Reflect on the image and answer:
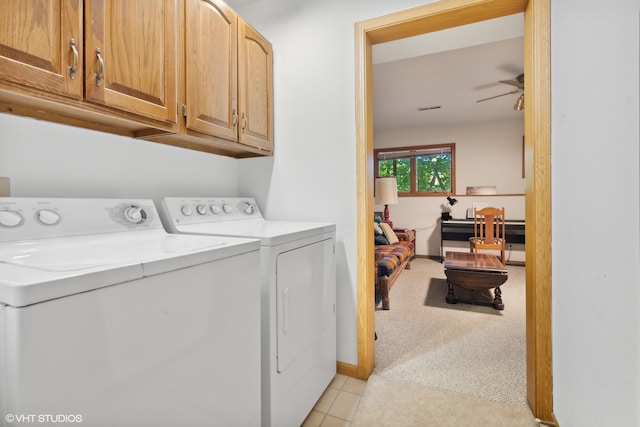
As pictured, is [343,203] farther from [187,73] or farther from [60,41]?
[60,41]

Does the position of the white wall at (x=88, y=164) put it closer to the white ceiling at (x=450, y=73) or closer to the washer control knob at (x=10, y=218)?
the washer control knob at (x=10, y=218)

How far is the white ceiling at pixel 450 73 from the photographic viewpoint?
197cm

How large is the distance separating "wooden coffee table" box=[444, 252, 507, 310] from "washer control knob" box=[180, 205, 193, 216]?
240cm

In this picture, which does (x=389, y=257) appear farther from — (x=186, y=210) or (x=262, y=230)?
(x=186, y=210)

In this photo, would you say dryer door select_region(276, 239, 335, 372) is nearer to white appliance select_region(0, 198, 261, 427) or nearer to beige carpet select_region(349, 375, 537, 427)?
white appliance select_region(0, 198, 261, 427)

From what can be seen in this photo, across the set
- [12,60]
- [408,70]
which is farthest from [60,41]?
[408,70]

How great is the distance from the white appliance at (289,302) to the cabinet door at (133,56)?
53cm

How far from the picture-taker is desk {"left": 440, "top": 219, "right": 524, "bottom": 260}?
4.75 m

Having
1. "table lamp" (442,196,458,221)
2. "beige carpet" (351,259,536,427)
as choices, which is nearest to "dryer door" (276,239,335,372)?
"beige carpet" (351,259,536,427)

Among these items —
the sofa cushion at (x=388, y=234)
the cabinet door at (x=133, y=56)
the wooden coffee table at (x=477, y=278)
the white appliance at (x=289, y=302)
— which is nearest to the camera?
the cabinet door at (x=133, y=56)

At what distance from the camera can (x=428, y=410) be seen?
1.54 m

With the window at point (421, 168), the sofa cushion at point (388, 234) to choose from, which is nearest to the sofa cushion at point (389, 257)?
the sofa cushion at point (388, 234)

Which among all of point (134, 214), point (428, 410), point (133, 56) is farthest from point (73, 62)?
point (428, 410)

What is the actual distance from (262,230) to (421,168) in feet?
16.0
